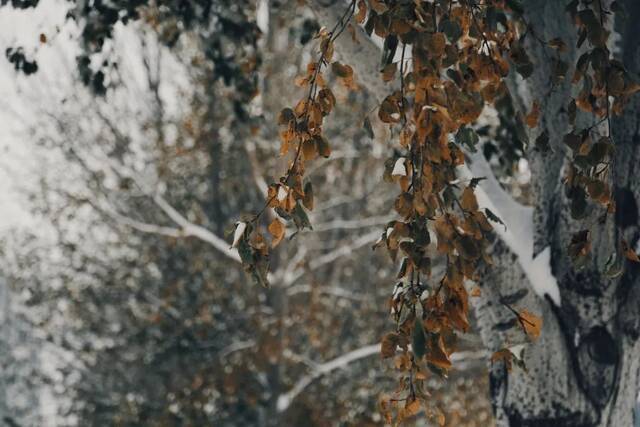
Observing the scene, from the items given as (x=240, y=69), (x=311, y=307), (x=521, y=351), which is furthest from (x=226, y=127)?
(x=521, y=351)

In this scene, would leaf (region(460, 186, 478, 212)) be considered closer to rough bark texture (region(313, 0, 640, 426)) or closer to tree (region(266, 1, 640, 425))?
tree (region(266, 1, 640, 425))

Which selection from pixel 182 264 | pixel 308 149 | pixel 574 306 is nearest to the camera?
pixel 308 149

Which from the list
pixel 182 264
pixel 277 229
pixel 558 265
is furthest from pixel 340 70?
pixel 182 264

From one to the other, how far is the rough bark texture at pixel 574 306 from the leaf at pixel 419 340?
50.9 inches

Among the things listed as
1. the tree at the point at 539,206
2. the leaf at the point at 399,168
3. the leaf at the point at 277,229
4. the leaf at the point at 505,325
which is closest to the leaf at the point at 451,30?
the tree at the point at 539,206

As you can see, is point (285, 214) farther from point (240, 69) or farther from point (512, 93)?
point (240, 69)

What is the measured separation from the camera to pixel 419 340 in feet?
6.23

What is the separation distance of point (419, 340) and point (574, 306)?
139 cm

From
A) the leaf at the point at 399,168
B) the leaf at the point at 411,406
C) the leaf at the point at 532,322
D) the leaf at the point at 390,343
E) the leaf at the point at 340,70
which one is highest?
the leaf at the point at 340,70

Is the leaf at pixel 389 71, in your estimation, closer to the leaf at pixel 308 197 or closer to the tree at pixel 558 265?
the leaf at pixel 308 197

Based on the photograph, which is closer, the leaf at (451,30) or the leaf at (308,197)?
the leaf at (451,30)

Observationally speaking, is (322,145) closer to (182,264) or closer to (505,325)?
(505,325)

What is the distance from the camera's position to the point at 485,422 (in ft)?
27.6

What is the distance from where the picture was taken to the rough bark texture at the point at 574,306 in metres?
3.09
